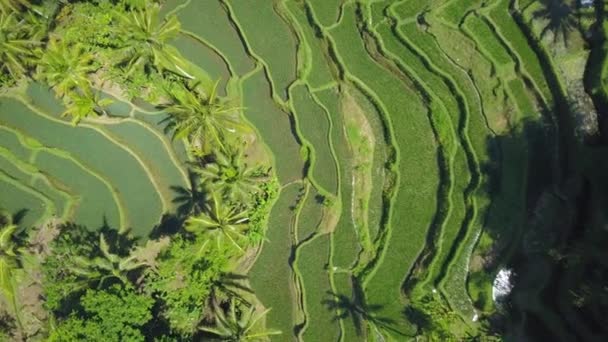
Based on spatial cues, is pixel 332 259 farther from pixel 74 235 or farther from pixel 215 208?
pixel 74 235

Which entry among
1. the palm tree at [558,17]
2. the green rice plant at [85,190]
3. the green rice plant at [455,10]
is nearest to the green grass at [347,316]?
the green rice plant at [85,190]

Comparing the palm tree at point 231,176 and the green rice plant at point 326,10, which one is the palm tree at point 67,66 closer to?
the palm tree at point 231,176

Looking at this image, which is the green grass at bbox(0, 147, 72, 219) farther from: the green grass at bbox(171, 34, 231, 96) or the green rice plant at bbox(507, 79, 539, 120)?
the green rice plant at bbox(507, 79, 539, 120)

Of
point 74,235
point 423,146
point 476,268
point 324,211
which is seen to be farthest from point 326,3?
point 74,235

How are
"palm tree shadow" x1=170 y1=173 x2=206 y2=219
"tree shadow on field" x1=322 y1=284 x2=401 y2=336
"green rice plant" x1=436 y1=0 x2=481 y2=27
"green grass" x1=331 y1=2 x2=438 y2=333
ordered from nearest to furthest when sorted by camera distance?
"tree shadow on field" x1=322 y1=284 x2=401 y2=336, "green rice plant" x1=436 y1=0 x2=481 y2=27, "green grass" x1=331 y1=2 x2=438 y2=333, "palm tree shadow" x1=170 y1=173 x2=206 y2=219

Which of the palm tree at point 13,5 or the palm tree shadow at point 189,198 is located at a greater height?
the palm tree at point 13,5

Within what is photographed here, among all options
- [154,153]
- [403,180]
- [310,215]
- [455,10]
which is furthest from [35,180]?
[455,10]

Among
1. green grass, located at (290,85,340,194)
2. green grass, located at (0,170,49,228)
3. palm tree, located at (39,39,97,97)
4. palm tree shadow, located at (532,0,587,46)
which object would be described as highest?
palm tree shadow, located at (532,0,587,46)

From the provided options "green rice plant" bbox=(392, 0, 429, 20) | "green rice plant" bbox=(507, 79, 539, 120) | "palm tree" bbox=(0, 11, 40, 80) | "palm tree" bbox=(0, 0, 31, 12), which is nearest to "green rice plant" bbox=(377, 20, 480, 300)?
"green rice plant" bbox=(392, 0, 429, 20)
